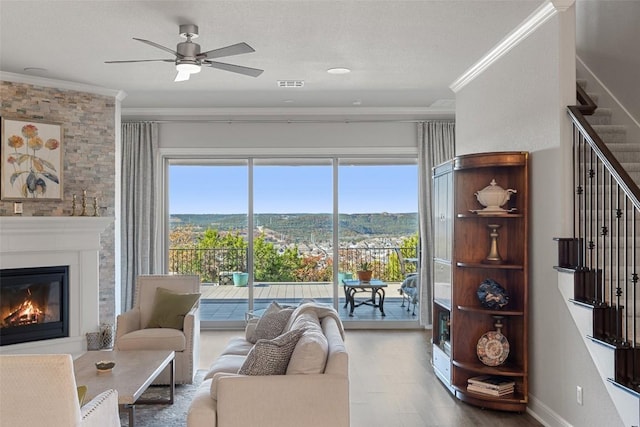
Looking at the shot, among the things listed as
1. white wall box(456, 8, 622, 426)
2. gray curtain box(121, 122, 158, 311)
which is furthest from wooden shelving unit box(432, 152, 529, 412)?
gray curtain box(121, 122, 158, 311)

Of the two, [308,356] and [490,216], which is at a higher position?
[490,216]

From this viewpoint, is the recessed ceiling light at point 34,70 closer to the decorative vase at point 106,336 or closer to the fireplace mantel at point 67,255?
the fireplace mantel at point 67,255

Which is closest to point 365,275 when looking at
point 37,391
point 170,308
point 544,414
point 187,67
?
point 170,308

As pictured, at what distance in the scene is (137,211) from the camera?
7.13m

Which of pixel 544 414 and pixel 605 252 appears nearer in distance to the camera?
pixel 605 252

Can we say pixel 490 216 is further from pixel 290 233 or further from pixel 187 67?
pixel 290 233

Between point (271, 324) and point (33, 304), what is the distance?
121 inches

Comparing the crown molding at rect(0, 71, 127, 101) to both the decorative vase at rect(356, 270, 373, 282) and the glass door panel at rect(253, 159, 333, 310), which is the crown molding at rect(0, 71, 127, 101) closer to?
the glass door panel at rect(253, 159, 333, 310)

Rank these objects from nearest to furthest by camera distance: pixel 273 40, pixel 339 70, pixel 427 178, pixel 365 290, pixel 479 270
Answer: pixel 273 40 < pixel 479 270 < pixel 339 70 < pixel 427 178 < pixel 365 290

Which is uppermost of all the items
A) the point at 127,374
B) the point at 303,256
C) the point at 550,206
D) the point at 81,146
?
the point at 81,146

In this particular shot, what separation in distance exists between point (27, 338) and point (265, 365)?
12.6ft

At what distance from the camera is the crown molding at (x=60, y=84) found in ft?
17.8

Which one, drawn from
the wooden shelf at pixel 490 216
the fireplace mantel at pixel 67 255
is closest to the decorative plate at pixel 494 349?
the wooden shelf at pixel 490 216

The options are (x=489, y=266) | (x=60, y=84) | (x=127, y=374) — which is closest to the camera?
(x=127, y=374)
